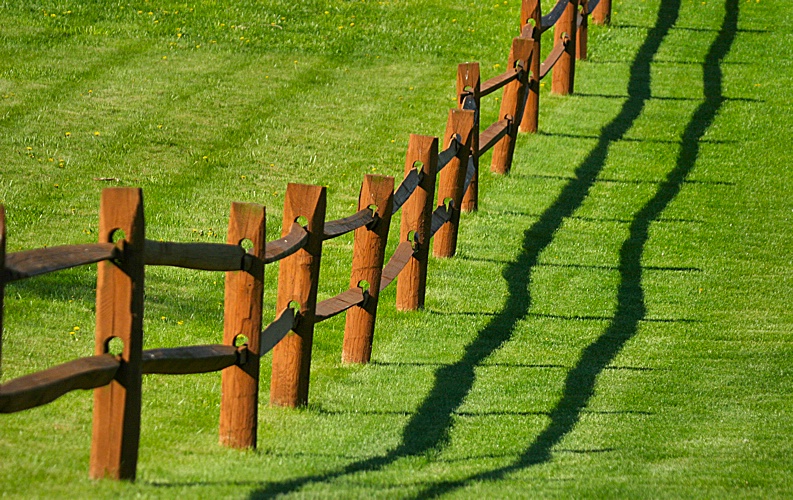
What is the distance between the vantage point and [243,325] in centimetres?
557

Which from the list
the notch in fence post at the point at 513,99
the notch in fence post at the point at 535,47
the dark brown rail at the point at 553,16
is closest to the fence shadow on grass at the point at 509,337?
the notch in fence post at the point at 513,99

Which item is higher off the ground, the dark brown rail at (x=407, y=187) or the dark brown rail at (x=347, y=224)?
the dark brown rail at (x=407, y=187)

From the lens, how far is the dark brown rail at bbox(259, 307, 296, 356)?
5.77m

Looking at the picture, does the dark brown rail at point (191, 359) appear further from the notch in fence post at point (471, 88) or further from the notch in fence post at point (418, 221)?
the notch in fence post at point (471, 88)

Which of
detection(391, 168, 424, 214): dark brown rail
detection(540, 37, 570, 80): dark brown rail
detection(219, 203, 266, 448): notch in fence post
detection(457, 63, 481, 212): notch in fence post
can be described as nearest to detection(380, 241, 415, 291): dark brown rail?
detection(391, 168, 424, 214): dark brown rail

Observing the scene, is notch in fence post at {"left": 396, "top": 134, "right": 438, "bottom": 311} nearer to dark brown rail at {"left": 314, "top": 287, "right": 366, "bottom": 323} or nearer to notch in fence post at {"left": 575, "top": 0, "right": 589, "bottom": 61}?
dark brown rail at {"left": 314, "top": 287, "right": 366, "bottom": 323}

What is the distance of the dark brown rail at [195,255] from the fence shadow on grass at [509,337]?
39.4 inches

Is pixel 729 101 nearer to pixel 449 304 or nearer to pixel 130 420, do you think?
pixel 449 304

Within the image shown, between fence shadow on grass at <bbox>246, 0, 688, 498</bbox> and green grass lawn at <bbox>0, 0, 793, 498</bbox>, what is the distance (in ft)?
0.09

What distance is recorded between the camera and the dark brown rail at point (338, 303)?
22.2ft

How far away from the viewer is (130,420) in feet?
15.6

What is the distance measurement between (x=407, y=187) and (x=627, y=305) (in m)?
2.11

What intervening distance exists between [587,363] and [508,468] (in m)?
2.09

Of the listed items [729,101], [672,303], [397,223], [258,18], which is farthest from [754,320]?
[258,18]
